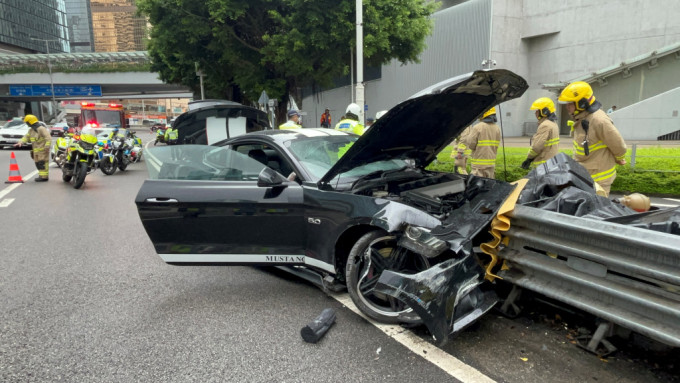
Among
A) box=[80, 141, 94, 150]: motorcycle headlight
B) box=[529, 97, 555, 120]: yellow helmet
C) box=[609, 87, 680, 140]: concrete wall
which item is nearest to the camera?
box=[529, 97, 555, 120]: yellow helmet

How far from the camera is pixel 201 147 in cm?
420

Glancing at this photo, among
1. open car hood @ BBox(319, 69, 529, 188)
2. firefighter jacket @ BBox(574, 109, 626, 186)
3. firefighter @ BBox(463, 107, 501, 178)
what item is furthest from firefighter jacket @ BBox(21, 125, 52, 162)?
firefighter jacket @ BBox(574, 109, 626, 186)

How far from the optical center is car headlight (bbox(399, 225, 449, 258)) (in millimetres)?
2723

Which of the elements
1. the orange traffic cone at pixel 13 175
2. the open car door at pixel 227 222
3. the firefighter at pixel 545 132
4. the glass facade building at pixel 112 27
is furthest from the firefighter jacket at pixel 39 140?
the glass facade building at pixel 112 27

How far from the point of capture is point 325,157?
4.09 meters

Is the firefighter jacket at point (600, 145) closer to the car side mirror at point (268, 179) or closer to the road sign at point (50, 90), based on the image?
the car side mirror at point (268, 179)

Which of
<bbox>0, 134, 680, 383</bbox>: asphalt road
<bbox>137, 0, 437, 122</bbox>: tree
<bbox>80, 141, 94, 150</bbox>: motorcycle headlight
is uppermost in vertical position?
<bbox>137, 0, 437, 122</bbox>: tree

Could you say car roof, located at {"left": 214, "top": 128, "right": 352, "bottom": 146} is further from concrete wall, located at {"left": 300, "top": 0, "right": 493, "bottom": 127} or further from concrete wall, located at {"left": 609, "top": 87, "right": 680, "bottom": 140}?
concrete wall, located at {"left": 609, "top": 87, "right": 680, "bottom": 140}

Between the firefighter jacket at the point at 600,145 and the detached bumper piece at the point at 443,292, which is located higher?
the firefighter jacket at the point at 600,145

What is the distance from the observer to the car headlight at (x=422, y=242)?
272 centimetres

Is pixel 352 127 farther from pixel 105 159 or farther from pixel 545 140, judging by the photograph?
pixel 105 159

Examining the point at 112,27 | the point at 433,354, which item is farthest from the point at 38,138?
the point at 112,27

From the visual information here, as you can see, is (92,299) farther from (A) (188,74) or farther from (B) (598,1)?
(B) (598,1)

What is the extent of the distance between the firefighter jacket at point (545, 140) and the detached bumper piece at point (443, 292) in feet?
13.6
